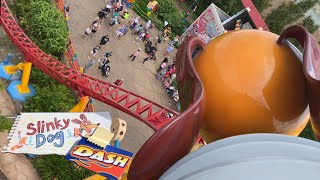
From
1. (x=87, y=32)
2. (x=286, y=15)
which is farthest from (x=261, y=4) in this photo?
(x=87, y=32)

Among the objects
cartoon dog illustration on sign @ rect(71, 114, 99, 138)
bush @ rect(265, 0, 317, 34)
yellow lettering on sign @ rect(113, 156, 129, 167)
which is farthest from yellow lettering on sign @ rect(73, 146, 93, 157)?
bush @ rect(265, 0, 317, 34)

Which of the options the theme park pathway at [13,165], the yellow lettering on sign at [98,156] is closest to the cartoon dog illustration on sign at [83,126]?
the yellow lettering on sign at [98,156]

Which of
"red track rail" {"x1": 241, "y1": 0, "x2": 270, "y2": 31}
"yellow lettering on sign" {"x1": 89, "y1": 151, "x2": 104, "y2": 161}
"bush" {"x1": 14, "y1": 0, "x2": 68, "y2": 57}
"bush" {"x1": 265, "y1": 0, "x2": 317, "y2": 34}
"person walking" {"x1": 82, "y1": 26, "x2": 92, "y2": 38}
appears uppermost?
"bush" {"x1": 14, "y1": 0, "x2": 68, "y2": 57}

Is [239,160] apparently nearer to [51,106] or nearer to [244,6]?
[51,106]

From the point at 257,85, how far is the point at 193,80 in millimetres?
787

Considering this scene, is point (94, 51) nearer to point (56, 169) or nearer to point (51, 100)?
point (51, 100)

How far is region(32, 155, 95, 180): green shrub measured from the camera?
15.8 metres

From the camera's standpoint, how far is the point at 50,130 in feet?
51.7

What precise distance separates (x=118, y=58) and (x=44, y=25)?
155 inches

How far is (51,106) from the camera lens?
17.3m

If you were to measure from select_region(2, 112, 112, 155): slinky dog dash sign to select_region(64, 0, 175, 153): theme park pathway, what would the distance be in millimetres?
3817

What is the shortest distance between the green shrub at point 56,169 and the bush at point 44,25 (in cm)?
533

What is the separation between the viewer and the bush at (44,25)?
19.5 m

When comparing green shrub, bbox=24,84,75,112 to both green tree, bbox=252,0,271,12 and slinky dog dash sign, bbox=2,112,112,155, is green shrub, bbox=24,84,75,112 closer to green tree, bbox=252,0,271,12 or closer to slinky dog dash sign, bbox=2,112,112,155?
slinky dog dash sign, bbox=2,112,112,155
